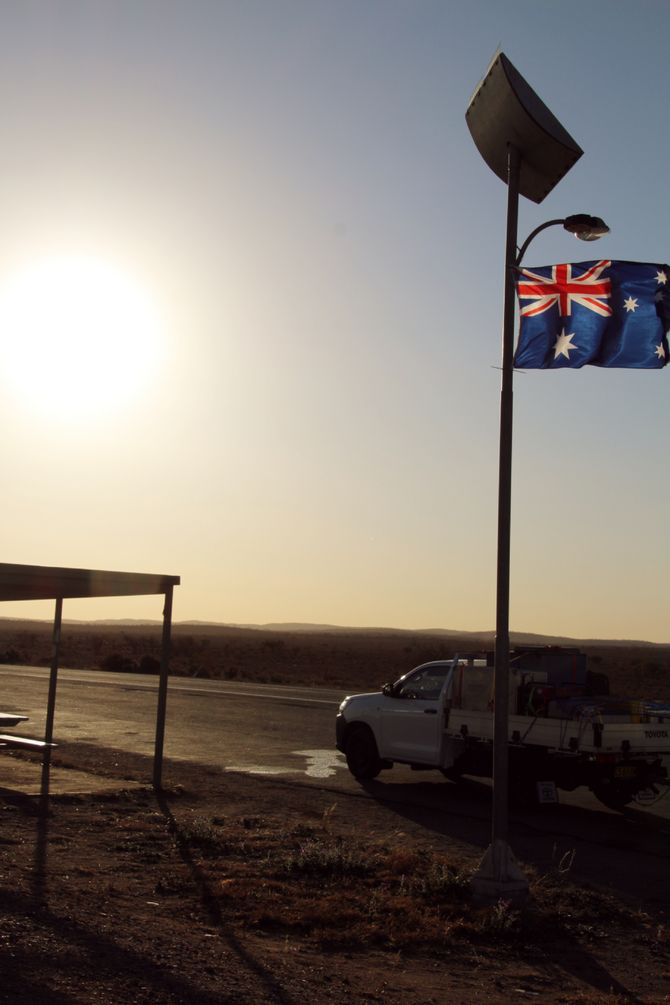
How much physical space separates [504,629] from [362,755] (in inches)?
352

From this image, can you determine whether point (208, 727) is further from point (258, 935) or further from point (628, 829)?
point (258, 935)

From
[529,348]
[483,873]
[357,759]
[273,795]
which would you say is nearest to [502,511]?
[529,348]

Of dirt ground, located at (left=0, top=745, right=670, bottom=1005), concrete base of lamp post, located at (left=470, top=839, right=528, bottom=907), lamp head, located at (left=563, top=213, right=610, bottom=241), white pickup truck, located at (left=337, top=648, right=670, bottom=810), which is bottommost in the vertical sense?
dirt ground, located at (left=0, top=745, right=670, bottom=1005)

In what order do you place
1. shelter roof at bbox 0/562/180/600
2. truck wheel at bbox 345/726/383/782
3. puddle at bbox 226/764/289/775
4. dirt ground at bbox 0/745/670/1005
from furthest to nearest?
puddle at bbox 226/764/289/775 < truck wheel at bbox 345/726/383/782 < shelter roof at bbox 0/562/180/600 < dirt ground at bbox 0/745/670/1005

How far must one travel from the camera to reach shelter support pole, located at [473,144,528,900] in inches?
347

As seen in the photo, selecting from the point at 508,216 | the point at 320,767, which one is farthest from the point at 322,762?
the point at 508,216

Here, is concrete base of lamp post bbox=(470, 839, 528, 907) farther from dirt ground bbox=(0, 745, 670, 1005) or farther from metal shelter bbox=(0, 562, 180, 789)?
metal shelter bbox=(0, 562, 180, 789)

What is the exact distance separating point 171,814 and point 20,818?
1.79 metres

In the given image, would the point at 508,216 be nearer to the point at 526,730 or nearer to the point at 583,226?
the point at 583,226

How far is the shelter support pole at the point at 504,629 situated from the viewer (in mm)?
8812

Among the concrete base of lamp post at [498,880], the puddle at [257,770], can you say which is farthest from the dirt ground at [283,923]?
the puddle at [257,770]

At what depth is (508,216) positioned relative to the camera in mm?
9969

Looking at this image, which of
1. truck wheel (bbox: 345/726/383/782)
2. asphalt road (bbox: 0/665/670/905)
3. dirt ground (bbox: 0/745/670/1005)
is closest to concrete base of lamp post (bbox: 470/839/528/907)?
dirt ground (bbox: 0/745/670/1005)

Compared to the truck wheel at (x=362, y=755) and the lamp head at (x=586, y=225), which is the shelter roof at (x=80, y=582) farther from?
the lamp head at (x=586, y=225)
